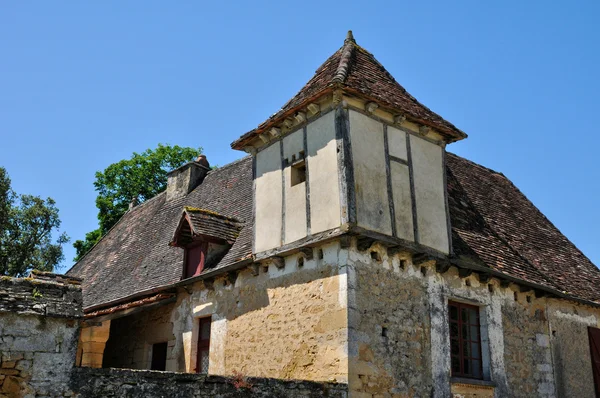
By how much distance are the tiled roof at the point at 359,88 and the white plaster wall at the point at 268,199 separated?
54 cm

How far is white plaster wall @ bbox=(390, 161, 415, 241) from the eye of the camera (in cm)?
1042

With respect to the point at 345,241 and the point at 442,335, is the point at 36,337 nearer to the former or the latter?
the point at 345,241

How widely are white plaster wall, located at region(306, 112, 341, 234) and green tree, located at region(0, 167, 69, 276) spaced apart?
2083 cm

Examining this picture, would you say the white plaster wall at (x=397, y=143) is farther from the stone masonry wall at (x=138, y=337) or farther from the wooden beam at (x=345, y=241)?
the stone masonry wall at (x=138, y=337)

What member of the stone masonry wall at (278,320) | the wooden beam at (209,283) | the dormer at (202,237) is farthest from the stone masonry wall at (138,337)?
the wooden beam at (209,283)

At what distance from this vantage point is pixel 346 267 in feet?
31.4

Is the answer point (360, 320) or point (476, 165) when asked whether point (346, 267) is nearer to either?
point (360, 320)

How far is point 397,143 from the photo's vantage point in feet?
36.1

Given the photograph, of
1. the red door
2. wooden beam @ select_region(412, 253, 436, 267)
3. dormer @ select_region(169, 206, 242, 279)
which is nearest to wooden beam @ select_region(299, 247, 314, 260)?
wooden beam @ select_region(412, 253, 436, 267)

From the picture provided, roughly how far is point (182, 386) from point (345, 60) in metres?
6.66

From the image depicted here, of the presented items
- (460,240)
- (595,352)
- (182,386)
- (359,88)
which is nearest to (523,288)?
(460,240)

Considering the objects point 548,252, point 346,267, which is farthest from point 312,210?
point 548,252

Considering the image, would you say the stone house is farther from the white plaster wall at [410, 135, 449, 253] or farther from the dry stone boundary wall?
the dry stone boundary wall

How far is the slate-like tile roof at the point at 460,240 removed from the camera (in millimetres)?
12414
